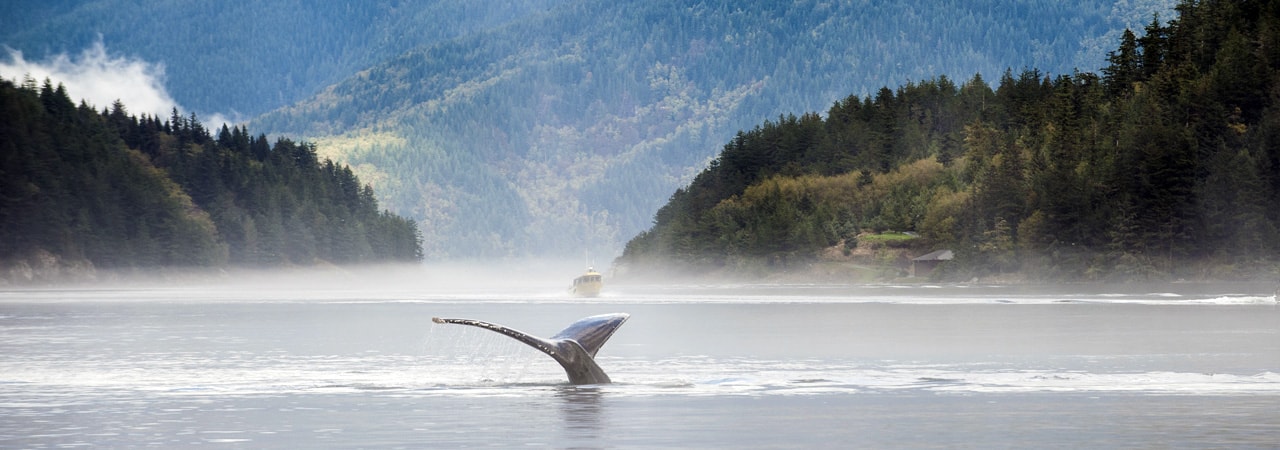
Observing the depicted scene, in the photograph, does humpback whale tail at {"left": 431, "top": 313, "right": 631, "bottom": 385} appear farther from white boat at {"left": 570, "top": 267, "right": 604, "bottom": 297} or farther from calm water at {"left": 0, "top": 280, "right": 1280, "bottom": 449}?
white boat at {"left": 570, "top": 267, "right": 604, "bottom": 297}

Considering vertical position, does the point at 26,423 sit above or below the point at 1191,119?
below

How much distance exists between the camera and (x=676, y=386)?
151 feet

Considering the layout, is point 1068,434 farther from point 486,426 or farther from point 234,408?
point 234,408

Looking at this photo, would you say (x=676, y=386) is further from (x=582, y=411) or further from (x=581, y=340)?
(x=582, y=411)

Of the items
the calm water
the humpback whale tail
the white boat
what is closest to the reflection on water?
the calm water

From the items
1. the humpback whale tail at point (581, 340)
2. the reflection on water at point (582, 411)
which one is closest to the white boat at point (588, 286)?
the reflection on water at point (582, 411)

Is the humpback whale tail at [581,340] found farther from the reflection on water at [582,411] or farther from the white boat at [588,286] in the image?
the white boat at [588,286]

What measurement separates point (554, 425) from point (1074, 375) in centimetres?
2000

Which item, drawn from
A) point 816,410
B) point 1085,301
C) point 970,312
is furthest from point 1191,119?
point 816,410

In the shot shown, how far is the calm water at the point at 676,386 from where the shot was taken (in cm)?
3347

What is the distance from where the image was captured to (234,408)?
131 feet

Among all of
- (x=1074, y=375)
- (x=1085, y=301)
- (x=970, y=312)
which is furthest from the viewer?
(x=1085, y=301)

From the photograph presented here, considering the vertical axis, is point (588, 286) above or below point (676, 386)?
above

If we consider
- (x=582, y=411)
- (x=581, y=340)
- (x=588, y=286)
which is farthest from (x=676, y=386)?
(x=588, y=286)
